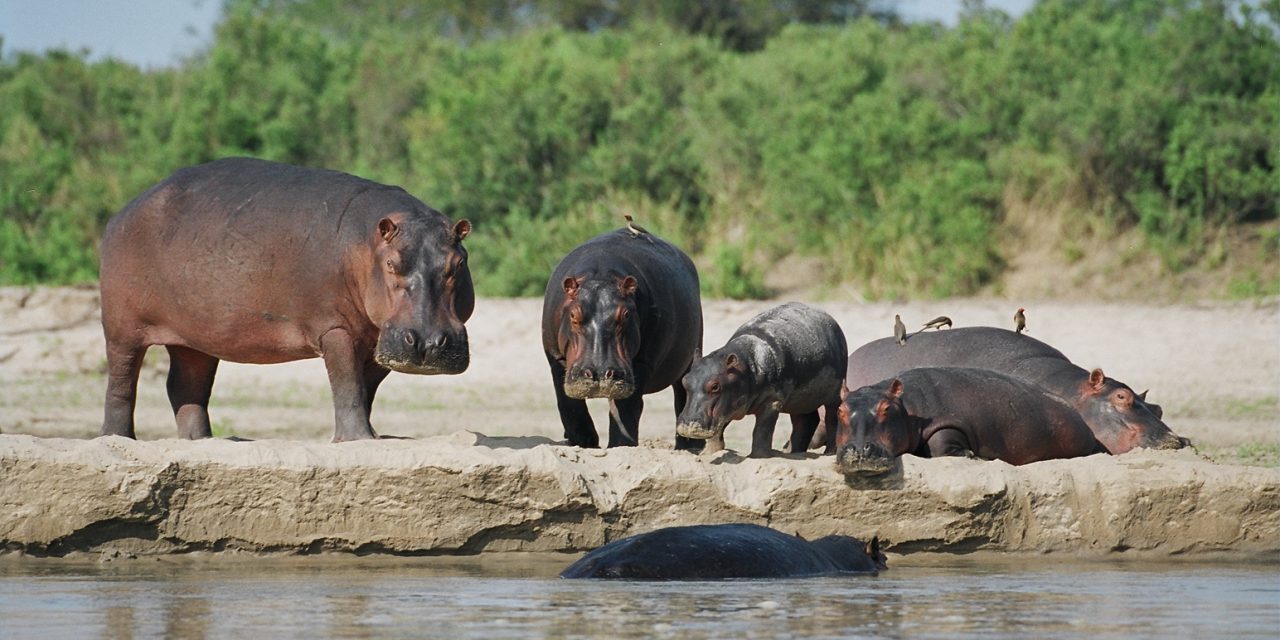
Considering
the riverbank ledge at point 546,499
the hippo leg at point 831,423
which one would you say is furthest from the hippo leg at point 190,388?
the hippo leg at point 831,423

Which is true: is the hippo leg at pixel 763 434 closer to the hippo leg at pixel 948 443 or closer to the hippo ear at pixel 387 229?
the hippo leg at pixel 948 443

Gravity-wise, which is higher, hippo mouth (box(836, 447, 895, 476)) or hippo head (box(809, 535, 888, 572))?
hippo mouth (box(836, 447, 895, 476))

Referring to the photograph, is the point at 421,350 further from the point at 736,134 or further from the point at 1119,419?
the point at 736,134

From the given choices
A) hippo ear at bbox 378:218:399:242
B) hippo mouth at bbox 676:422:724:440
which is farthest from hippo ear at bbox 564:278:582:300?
hippo ear at bbox 378:218:399:242

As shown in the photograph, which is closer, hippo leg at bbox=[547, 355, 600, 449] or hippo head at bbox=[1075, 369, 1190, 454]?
hippo leg at bbox=[547, 355, 600, 449]

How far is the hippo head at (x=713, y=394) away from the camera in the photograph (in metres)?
8.47

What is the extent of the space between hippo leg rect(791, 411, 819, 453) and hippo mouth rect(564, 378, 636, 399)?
164cm

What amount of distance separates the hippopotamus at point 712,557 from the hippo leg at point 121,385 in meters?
2.82

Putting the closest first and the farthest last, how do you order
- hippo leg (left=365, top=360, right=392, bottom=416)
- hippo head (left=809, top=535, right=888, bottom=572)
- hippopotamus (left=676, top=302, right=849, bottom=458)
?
hippo head (left=809, top=535, right=888, bottom=572), hippopotamus (left=676, top=302, right=849, bottom=458), hippo leg (left=365, top=360, right=392, bottom=416)

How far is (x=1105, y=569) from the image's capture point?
782 centimetres

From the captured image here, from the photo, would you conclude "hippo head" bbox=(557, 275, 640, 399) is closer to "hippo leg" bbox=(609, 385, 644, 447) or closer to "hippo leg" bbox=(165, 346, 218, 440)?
"hippo leg" bbox=(609, 385, 644, 447)

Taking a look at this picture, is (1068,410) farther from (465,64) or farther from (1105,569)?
(465,64)

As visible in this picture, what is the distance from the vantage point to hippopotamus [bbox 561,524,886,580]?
22.9ft

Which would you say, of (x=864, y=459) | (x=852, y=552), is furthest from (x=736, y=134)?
(x=852, y=552)
